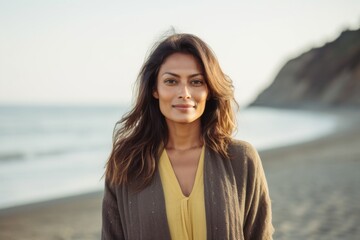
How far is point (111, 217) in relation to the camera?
2.61 m

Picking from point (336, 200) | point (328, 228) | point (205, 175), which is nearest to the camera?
point (205, 175)

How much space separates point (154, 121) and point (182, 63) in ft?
1.31

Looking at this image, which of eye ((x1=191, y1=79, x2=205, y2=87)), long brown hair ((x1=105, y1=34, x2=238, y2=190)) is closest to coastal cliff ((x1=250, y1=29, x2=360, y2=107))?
long brown hair ((x1=105, y1=34, x2=238, y2=190))

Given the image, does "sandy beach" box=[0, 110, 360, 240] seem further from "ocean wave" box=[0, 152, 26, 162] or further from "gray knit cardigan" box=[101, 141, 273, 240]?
"ocean wave" box=[0, 152, 26, 162]

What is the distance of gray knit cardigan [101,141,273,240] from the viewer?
2408 millimetres

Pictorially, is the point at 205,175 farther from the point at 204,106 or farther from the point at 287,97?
the point at 287,97

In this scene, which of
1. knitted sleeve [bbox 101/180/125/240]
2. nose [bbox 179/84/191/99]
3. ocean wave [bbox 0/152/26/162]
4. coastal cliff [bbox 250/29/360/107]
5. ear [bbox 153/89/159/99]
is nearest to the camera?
nose [bbox 179/84/191/99]

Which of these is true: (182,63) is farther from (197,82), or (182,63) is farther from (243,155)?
(243,155)

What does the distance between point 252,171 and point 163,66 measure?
2.27 feet

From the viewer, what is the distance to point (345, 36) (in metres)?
56.5

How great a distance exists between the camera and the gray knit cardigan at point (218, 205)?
7.90 feet

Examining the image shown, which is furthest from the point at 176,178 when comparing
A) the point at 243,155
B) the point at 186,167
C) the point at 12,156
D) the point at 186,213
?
the point at 12,156

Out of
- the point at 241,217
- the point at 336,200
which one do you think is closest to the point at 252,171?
the point at 241,217

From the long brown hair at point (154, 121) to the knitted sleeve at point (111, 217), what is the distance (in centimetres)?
7
